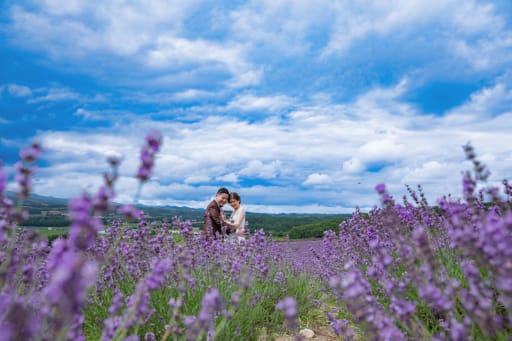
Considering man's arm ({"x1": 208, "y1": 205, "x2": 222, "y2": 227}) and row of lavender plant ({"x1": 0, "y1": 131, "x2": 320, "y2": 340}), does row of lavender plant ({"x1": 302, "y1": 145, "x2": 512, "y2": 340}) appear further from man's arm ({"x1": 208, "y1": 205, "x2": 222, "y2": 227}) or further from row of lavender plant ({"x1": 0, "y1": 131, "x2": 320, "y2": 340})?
man's arm ({"x1": 208, "y1": 205, "x2": 222, "y2": 227})

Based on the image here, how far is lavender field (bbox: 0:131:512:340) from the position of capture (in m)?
1.43

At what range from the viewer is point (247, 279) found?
2.40 m

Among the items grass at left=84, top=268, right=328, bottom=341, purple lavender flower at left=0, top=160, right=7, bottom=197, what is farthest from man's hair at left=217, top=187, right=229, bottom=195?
purple lavender flower at left=0, top=160, right=7, bottom=197

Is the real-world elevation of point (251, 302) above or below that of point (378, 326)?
below

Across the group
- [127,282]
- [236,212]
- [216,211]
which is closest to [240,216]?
[236,212]

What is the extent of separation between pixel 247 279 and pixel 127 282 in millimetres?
2055

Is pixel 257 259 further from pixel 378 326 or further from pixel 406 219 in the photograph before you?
pixel 378 326

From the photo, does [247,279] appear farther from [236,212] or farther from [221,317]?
[236,212]

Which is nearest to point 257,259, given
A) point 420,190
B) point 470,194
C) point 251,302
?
point 251,302

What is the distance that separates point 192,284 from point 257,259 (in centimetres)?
65

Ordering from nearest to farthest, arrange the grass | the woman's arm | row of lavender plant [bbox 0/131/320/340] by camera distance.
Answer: row of lavender plant [bbox 0/131/320/340] → the grass → the woman's arm

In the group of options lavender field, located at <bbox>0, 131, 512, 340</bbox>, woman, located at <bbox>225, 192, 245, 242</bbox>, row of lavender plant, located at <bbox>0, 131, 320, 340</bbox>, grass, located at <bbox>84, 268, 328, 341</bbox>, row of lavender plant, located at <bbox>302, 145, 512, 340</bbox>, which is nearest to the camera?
row of lavender plant, located at <bbox>0, 131, 320, 340</bbox>

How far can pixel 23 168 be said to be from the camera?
173cm

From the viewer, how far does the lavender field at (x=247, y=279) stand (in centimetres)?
143
